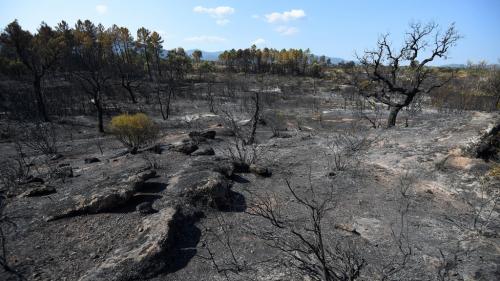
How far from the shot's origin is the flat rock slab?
5.66 m

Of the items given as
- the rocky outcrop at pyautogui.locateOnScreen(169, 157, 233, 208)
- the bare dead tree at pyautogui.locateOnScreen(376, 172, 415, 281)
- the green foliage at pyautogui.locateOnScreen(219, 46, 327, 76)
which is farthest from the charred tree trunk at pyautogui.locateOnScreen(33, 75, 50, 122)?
the green foliage at pyautogui.locateOnScreen(219, 46, 327, 76)

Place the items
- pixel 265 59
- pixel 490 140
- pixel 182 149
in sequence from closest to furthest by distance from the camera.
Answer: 1. pixel 490 140
2. pixel 182 149
3. pixel 265 59

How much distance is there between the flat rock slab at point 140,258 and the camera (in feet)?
18.6

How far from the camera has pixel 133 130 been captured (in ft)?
59.8

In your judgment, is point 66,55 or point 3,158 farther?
point 66,55

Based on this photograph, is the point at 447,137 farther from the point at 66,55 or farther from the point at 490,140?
the point at 66,55

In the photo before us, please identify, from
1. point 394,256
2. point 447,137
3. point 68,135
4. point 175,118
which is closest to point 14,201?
point 394,256

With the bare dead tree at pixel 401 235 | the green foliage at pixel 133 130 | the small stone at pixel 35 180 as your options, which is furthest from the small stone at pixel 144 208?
the green foliage at pixel 133 130

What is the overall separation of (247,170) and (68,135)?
1923 cm

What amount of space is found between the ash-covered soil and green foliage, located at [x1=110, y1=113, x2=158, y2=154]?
4330mm

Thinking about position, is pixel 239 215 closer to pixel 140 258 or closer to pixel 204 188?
pixel 204 188

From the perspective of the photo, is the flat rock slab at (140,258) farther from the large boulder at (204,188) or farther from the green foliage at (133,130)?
the green foliage at (133,130)

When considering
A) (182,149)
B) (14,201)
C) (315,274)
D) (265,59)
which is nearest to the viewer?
(315,274)

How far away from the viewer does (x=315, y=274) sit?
18.6ft
